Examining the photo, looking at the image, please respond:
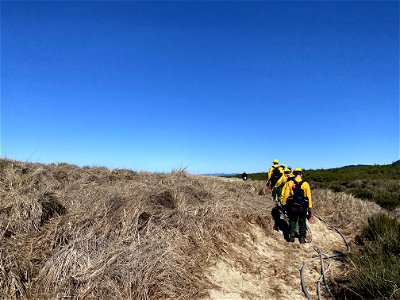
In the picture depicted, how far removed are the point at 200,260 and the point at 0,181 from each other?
4.60m

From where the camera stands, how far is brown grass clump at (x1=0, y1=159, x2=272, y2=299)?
5195 mm

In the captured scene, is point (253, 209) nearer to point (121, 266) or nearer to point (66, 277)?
point (121, 266)

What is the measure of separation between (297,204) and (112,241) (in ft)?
16.2

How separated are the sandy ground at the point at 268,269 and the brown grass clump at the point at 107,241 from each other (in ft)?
0.98

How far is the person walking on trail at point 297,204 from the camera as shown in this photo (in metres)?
9.26

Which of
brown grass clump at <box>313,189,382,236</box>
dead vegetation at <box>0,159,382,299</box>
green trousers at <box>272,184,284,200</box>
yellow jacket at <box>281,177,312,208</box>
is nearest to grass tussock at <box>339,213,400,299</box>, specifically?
yellow jacket at <box>281,177,312,208</box>

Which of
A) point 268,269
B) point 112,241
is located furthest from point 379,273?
point 112,241

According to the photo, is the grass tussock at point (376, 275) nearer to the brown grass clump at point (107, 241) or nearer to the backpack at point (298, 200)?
the backpack at point (298, 200)

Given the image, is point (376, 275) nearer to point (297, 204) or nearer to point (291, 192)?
point (297, 204)

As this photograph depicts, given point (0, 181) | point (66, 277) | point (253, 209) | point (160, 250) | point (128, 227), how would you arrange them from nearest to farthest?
point (66, 277) → point (160, 250) → point (128, 227) → point (0, 181) → point (253, 209)

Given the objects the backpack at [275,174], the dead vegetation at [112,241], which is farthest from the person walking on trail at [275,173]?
the dead vegetation at [112,241]

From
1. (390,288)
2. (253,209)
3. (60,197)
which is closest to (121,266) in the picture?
(60,197)

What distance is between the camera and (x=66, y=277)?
5234 mm

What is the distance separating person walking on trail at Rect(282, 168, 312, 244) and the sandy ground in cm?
36
